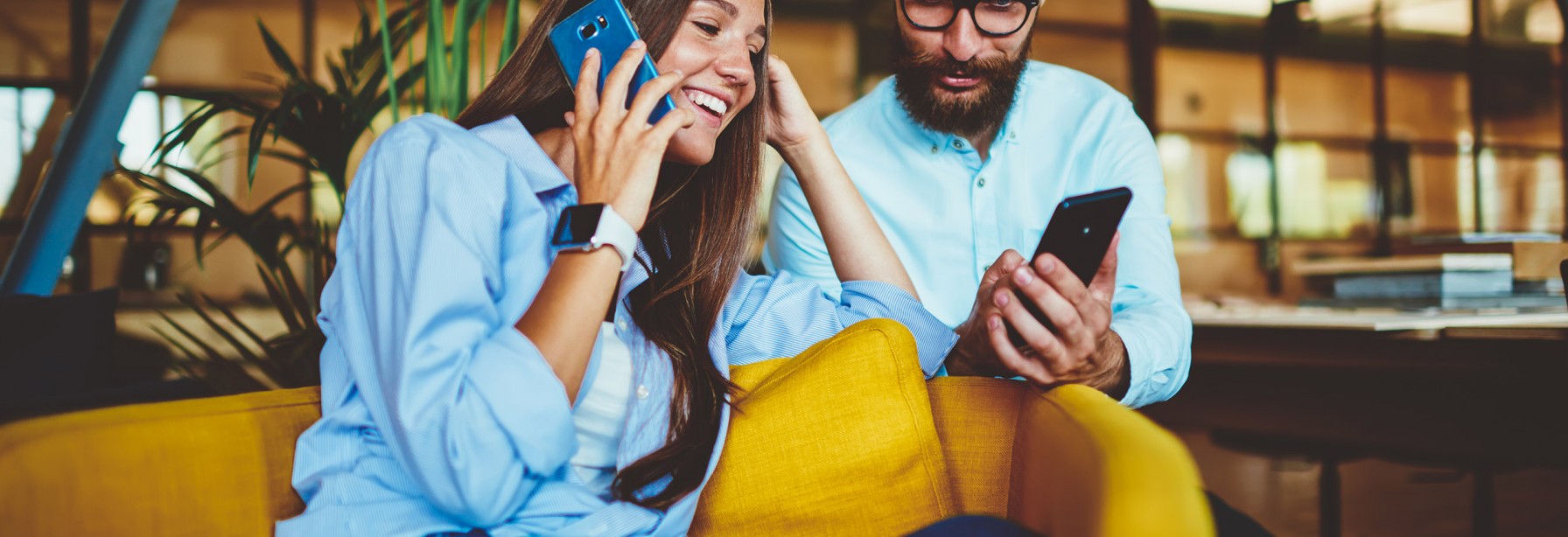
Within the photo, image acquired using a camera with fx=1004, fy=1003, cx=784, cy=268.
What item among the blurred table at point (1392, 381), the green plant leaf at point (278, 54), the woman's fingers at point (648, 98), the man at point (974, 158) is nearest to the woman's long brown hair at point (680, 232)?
the woman's fingers at point (648, 98)

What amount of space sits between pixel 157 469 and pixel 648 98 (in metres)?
→ 0.62

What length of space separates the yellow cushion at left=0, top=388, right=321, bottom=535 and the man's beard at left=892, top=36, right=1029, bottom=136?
1.16m

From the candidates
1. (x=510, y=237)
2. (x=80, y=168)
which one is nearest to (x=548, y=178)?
(x=510, y=237)

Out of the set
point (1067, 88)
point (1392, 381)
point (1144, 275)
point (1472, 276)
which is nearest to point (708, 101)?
point (1144, 275)

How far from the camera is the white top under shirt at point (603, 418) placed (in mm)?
1219

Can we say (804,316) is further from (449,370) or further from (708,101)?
(449,370)

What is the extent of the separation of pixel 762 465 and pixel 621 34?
1.82 feet

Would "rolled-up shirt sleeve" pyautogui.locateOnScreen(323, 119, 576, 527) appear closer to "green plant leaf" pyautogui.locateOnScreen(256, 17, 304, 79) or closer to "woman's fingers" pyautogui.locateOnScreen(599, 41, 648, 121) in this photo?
"woman's fingers" pyautogui.locateOnScreen(599, 41, 648, 121)

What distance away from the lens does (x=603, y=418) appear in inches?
48.7

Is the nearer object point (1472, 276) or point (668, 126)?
point (668, 126)

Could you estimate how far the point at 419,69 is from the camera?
204cm

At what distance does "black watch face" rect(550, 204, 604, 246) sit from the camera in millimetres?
1013

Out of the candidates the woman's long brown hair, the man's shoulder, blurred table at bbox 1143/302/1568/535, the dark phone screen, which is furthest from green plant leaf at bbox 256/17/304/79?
blurred table at bbox 1143/302/1568/535

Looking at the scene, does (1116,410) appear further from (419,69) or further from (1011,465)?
(419,69)
